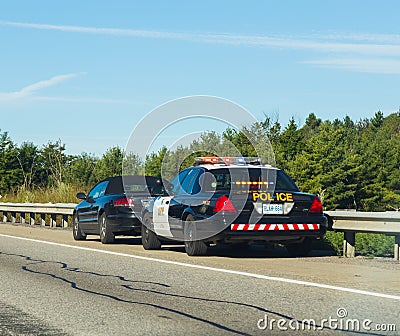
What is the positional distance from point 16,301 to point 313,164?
101 meters

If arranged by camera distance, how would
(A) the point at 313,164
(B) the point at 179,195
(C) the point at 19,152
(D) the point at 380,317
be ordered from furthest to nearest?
1. (A) the point at 313,164
2. (C) the point at 19,152
3. (B) the point at 179,195
4. (D) the point at 380,317

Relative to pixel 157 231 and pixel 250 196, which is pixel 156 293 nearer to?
pixel 250 196

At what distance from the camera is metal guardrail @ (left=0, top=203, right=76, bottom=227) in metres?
25.2

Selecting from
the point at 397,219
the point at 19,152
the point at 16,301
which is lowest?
the point at 16,301

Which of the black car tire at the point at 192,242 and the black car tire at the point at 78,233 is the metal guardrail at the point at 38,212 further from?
the black car tire at the point at 192,242

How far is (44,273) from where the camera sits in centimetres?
1190

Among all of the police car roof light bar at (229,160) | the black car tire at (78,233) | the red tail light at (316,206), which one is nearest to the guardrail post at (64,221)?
the black car tire at (78,233)

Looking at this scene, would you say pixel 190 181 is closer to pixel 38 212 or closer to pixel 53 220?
pixel 53 220

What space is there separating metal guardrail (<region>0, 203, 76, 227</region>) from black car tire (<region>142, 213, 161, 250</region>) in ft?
26.7

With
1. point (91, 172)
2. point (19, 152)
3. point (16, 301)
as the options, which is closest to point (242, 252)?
point (16, 301)

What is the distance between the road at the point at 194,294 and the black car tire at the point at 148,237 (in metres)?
0.92

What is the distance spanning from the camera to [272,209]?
13.0m

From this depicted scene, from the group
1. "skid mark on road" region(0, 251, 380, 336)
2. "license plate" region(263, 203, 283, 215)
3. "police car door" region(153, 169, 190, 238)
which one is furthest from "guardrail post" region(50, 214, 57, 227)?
"license plate" region(263, 203, 283, 215)

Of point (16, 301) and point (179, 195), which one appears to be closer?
point (16, 301)
